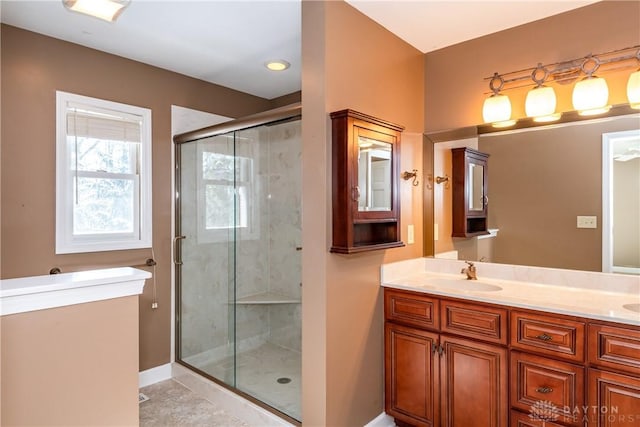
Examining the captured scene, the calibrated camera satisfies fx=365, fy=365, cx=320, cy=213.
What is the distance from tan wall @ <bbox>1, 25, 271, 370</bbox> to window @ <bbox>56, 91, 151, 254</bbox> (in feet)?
0.19

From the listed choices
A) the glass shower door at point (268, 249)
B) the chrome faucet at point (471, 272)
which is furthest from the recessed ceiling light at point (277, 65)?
the chrome faucet at point (471, 272)

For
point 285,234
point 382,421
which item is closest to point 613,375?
point 382,421

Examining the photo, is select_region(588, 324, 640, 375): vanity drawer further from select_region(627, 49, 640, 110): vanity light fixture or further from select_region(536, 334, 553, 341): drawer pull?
select_region(627, 49, 640, 110): vanity light fixture

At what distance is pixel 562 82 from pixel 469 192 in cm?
82

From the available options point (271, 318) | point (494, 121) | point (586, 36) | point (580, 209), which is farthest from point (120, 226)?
point (586, 36)

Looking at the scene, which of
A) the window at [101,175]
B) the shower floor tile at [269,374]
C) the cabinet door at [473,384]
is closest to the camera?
the cabinet door at [473,384]

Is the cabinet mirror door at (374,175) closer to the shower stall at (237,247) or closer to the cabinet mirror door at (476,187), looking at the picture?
the cabinet mirror door at (476,187)

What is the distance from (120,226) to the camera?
2785 mm

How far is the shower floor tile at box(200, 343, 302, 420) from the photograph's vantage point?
238 centimetres

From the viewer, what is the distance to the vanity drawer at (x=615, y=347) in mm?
1497

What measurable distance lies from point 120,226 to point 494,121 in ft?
9.02

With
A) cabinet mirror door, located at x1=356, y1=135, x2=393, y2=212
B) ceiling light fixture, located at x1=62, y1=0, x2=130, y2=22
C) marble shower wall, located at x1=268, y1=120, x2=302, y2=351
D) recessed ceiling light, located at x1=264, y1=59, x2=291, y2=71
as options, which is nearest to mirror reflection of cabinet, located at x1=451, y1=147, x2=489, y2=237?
cabinet mirror door, located at x1=356, y1=135, x2=393, y2=212

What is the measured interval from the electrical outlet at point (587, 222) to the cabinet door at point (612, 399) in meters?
0.85

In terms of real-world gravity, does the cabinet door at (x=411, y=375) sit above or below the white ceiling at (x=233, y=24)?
below
